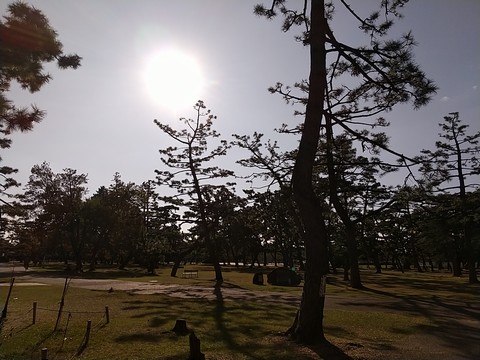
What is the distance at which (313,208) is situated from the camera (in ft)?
31.2

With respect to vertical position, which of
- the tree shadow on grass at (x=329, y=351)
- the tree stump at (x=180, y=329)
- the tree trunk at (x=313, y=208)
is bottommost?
the tree shadow on grass at (x=329, y=351)

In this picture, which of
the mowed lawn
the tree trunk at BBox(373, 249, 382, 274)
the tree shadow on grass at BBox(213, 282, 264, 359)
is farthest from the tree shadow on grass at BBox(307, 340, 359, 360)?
the tree trunk at BBox(373, 249, 382, 274)

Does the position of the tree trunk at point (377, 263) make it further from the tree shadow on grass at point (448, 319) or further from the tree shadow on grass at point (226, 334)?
the tree shadow on grass at point (226, 334)

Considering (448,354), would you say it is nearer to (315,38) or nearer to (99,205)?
(315,38)

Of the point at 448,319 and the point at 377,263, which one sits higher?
the point at 377,263

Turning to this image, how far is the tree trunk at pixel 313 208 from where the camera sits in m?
9.11

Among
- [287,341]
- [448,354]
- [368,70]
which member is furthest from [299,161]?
[448,354]

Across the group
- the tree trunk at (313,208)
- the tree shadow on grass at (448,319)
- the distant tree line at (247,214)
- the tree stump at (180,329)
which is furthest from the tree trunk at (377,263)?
the tree trunk at (313,208)

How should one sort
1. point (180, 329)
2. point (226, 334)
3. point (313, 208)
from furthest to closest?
point (180, 329) → point (226, 334) → point (313, 208)

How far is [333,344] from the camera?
9.01m

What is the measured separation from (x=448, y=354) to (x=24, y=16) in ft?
36.1

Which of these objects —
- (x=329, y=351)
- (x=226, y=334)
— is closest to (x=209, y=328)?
(x=226, y=334)

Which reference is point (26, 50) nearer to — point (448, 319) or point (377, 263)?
point (448, 319)

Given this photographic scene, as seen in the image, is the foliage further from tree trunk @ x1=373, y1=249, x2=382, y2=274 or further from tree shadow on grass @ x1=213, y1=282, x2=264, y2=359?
tree trunk @ x1=373, y1=249, x2=382, y2=274
